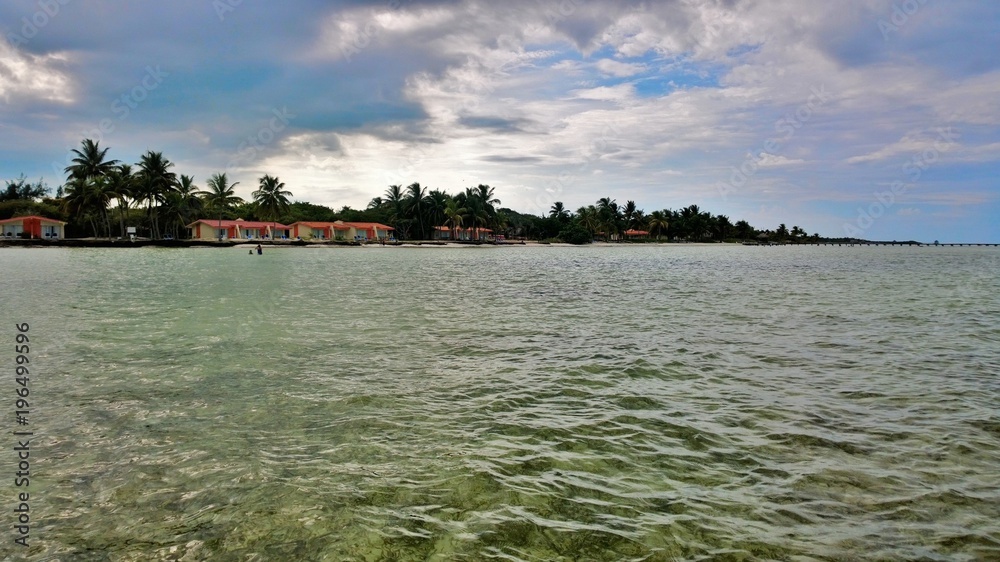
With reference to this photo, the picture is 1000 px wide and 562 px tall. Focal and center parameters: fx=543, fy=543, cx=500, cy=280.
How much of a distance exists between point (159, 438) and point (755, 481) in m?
6.81

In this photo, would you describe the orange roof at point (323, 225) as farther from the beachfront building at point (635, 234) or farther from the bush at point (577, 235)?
the beachfront building at point (635, 234)

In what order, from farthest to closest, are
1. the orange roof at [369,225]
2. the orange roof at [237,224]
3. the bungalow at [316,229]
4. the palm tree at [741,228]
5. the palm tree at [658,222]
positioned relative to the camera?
the palm tree at [741,228] → the palm tree at [658,222] → the orange roof at [369,225] → the bungalow at [316,229] → the orange roof at [237,224]

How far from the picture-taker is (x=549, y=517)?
15.8 feet

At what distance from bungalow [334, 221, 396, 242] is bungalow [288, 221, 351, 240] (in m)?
1.07

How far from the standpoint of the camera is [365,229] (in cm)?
11862

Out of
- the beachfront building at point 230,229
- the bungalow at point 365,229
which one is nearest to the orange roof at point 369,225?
the bungalow at point 365,229

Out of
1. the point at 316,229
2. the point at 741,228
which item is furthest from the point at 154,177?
the point at 741,228

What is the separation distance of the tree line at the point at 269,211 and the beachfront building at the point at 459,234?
221 cm

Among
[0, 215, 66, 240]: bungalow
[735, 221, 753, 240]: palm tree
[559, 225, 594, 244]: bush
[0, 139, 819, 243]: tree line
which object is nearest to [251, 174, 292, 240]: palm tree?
[0, 139, 819, 243]: tree line

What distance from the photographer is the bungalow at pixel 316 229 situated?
363 feet

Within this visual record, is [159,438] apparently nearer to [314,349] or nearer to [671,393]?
[314,349]

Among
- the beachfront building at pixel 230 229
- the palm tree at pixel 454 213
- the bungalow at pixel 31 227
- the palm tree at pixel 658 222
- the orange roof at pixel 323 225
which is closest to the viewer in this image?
the bungalow at pixel 31 227

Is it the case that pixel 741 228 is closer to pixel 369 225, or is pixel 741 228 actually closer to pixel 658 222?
pixel 658 222

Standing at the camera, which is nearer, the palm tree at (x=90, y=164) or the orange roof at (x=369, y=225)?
the palm tree at (x=90, y=164)
